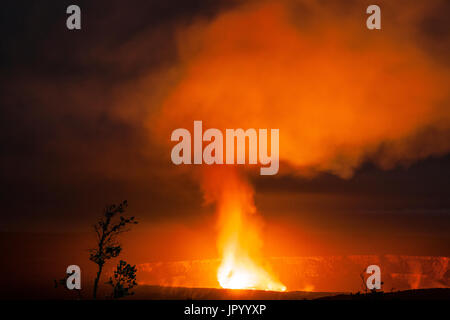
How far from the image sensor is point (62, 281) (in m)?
49.2

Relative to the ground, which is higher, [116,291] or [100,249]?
[100,249]
